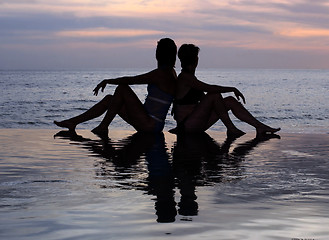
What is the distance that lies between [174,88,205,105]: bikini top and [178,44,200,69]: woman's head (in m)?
0.42

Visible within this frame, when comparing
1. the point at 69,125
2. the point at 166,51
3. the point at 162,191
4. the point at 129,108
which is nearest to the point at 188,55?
the point at 166,51

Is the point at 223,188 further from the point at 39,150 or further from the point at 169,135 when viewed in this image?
the point at 169,135

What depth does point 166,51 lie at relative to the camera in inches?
322

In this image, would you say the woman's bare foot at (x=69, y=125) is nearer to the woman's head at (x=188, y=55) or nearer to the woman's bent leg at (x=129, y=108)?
the woman's bent leg at (x=129, y=108)

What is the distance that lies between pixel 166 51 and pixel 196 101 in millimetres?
1071

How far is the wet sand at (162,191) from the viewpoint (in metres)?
3.30

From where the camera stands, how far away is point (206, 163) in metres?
6.04

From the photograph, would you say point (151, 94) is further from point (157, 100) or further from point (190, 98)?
point (190, 98)

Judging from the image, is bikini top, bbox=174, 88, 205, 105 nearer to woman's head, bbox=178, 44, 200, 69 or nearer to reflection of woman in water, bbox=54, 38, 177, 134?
reflection of woman in water, bbox=54, 38, 177, 134

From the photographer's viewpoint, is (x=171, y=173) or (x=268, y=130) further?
(x=268, y=130)

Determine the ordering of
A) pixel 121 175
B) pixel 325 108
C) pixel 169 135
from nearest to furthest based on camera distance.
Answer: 1. pixel 121 175
2. pixel 169 135
3. pixel 325 108

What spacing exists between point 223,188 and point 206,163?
1.51 metres

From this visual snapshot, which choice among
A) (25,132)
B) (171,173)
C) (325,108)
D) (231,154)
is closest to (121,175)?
(171,173)

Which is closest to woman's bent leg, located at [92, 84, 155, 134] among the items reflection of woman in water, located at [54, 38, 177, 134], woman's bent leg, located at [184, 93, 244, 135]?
reflection of woman in water, located at [54, 38, 177, 134]
